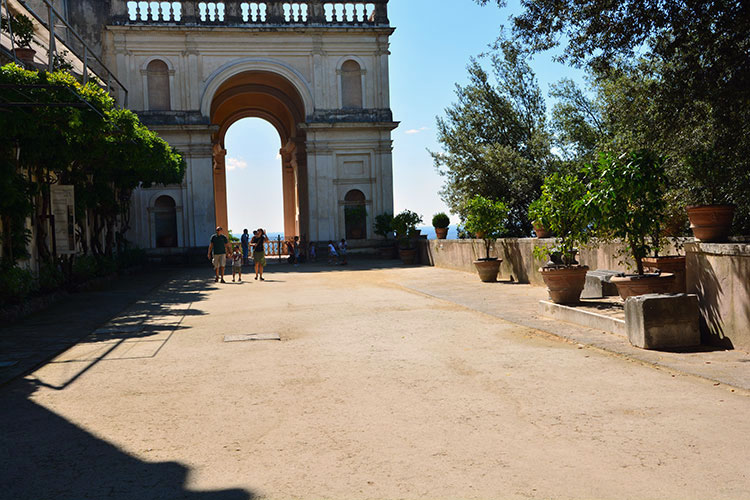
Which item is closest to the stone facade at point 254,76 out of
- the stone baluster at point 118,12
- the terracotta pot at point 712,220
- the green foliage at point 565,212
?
the stone baluster at point 118,12

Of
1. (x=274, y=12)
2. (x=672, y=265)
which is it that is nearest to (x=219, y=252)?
(x=672, y=265)

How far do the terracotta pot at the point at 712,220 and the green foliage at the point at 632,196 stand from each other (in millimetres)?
909

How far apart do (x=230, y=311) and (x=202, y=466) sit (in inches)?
343

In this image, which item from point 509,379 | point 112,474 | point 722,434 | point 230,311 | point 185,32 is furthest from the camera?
point 185,32

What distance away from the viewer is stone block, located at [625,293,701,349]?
7.26 m

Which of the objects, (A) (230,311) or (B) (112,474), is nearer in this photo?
(B) (112,474)

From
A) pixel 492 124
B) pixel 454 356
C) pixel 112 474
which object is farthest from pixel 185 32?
pixel 112 474

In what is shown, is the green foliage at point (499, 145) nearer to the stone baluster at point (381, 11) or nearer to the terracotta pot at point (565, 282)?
the stone baluster at point (381, 11)

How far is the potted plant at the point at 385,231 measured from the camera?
3350 centimetres

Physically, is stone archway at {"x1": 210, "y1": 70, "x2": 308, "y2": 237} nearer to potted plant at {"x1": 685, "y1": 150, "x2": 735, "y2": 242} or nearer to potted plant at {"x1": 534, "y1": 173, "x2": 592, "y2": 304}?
potted plant at {"x1": 534, "y1": 173, "x2": 592, "y2": 304}

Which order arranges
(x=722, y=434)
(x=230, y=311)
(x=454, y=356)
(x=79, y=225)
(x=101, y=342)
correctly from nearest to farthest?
1. (x=722, y=434)
2. (x=454, y=356)
3. (x=101, y=342)
4. (x=230, y=311)
5. (x=79, y=225)

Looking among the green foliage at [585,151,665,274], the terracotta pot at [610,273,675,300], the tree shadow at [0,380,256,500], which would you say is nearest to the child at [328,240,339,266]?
the green foliage at [585,151,665,274]

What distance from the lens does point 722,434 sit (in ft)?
14.2

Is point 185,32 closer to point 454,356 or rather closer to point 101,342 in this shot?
point 101,342
